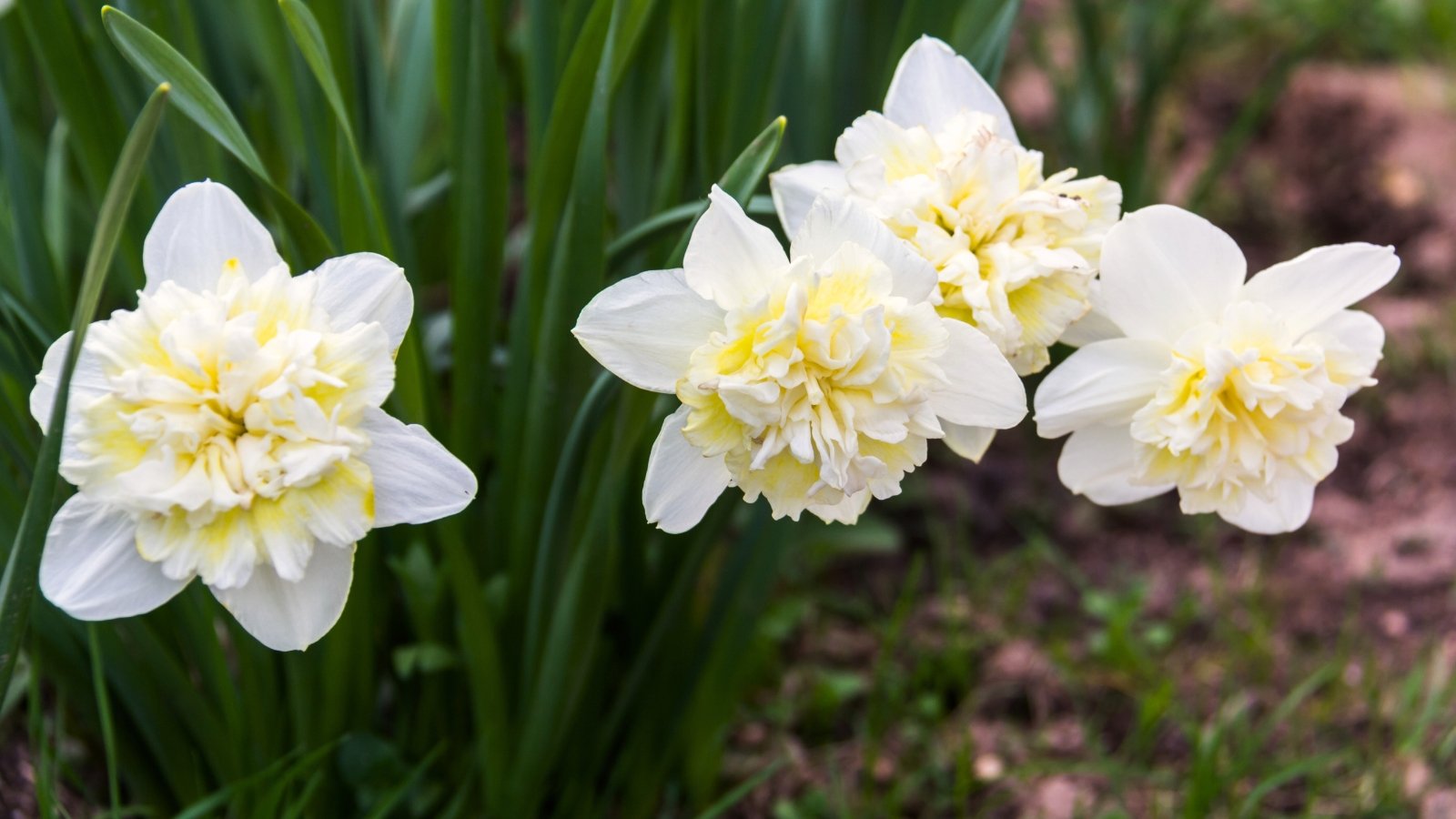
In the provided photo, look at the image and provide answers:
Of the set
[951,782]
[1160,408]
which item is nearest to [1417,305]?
[951,782]

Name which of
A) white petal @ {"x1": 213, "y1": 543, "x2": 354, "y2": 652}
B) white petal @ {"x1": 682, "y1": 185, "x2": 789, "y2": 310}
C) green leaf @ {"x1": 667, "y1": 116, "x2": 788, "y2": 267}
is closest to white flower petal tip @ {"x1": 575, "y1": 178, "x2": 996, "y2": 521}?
white petal @ {"x1": 682, "y1": 185, "x2": 789, "y2": 310}

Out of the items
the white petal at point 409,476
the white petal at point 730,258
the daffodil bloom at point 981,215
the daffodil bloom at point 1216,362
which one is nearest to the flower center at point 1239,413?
the daffodil bloom at point 1216,362

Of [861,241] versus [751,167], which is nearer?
[861,241]

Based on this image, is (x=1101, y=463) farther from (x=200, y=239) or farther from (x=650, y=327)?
(x=200, y=239)

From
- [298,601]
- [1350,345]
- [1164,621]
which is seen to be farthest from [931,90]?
[1164,621]

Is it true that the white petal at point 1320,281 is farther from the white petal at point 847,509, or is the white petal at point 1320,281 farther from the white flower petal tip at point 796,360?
the white petal at point 847,509

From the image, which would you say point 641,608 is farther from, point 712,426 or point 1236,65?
point 1236,65
